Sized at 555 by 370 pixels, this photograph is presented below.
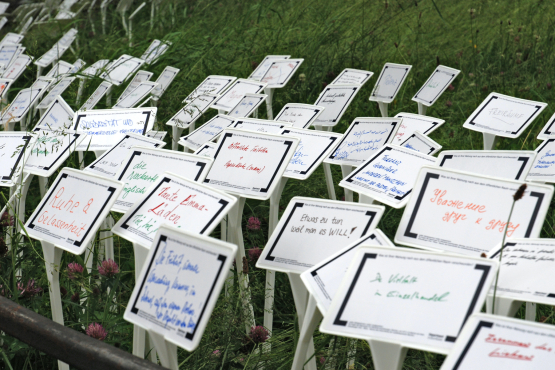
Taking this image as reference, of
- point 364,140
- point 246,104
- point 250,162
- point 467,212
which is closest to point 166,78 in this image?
point 246,104

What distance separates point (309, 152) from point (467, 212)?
0.68 m

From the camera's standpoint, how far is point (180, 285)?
3.37ft

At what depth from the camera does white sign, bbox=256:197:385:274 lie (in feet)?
4.08

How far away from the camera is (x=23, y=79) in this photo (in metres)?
5.16

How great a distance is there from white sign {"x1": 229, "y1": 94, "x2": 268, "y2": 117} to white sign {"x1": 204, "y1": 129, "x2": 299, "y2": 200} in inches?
38.3

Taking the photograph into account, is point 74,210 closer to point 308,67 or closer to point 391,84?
point 391,84

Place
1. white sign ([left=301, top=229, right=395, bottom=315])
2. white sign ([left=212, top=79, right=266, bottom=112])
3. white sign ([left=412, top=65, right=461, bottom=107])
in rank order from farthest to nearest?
white sign ([left=412, top=65, right=461, bottom=107]) → white sign ([left=212, top=79, right=266, bottom=112]) → white sign ([left=301, top=229, right=395, bottom=315])

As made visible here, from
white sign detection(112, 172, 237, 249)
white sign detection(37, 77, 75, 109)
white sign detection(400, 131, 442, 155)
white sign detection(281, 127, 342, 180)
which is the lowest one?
white sign detection(37, 77, 75, 109)

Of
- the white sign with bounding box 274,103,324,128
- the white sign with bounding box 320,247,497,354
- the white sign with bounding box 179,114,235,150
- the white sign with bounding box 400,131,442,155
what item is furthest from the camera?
the white sign with bounding box 274,103,324,128

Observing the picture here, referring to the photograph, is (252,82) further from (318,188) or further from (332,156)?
(332,156)

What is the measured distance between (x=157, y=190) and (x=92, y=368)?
466 mm

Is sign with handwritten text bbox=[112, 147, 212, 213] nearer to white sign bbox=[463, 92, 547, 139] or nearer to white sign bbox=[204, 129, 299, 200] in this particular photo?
white sign bbox=[204, 129, 299, 200]

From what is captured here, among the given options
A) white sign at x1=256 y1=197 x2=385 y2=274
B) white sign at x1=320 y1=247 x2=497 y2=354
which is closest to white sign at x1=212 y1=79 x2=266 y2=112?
white sign at x1=256 y1=197 x2=385 y2=274

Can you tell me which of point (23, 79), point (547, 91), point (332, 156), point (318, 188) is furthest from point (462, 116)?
point (23, 79)
